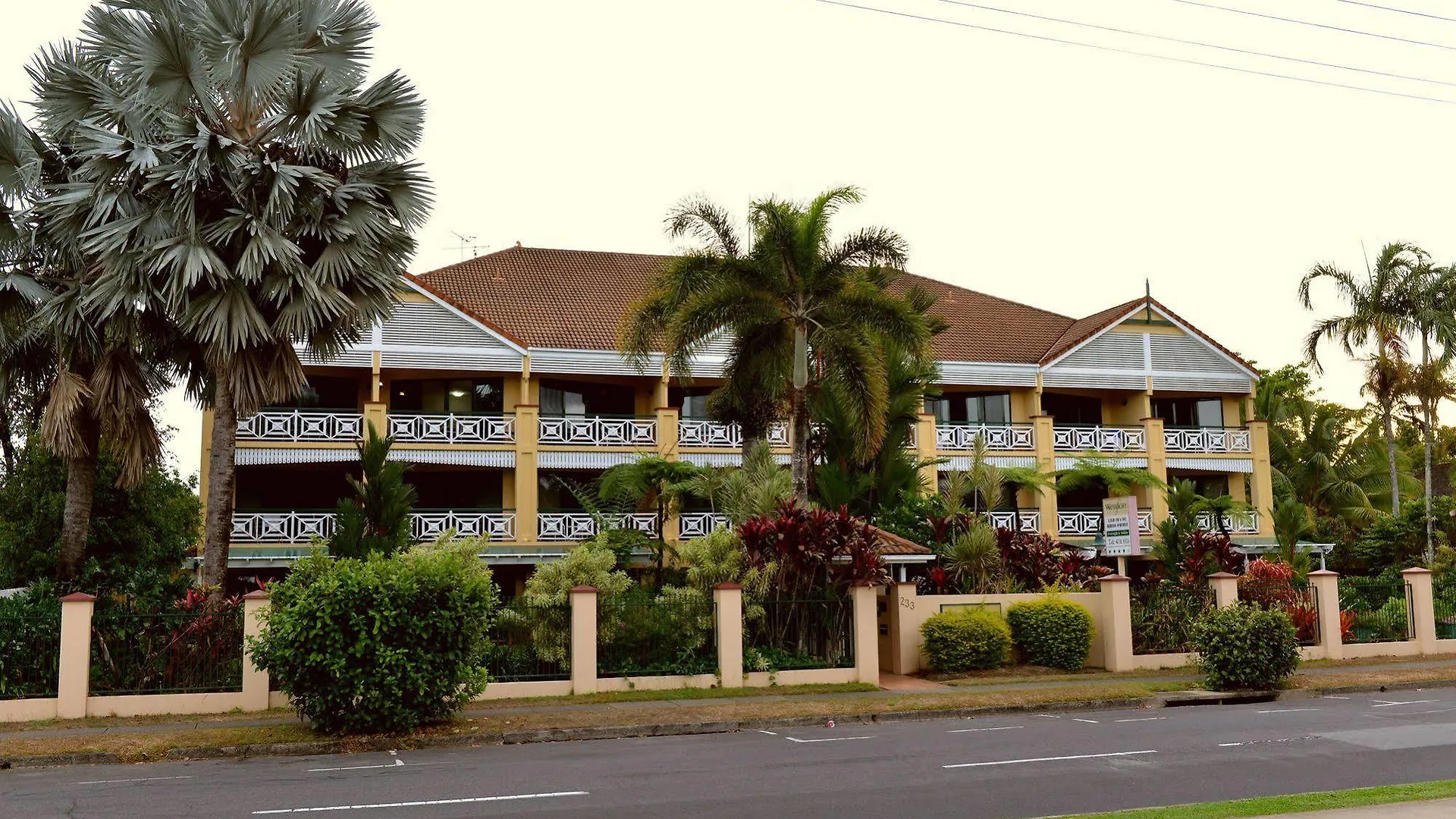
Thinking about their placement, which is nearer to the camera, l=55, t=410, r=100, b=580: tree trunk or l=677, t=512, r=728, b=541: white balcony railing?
l=55, t=410, r=100, b=580: tree trunk

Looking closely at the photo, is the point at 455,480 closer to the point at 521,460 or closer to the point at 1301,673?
the point at 521,460

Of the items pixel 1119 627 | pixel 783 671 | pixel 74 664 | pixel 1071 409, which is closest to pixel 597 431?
pixel 783 671

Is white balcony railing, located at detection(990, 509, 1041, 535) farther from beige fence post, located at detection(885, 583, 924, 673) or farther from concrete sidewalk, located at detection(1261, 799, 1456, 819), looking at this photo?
concrete sidewalk, located at detection(1261, 799, 1456, 819)

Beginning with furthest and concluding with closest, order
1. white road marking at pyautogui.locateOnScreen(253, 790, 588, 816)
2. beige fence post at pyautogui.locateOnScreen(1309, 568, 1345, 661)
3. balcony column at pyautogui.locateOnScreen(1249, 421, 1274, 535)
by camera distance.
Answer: balcony column at pyautogui.locateOnScreen(1249, 421, 1274, 535)
beige fence post at pyautogui.locateOnScreen(1309, 568, 1345, 661)
white road marking at pyautogui.locateOnScreen(253, 790, 588, 816)

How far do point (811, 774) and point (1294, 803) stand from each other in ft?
13.7

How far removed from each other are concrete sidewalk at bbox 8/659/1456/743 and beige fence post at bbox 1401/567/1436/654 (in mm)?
1175

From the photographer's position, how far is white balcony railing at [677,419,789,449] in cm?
3003

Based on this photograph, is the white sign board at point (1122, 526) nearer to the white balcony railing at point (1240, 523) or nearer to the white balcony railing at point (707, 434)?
the white balcony railing at point (707, 434)

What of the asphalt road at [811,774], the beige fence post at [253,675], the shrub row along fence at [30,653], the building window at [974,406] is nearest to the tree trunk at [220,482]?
the beige fence post at [253,675]

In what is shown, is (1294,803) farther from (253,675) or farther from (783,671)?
(253,675)

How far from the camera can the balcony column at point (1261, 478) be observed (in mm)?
33781

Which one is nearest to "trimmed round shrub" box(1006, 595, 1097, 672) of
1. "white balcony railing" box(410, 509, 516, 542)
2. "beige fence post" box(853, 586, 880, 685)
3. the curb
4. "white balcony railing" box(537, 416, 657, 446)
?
the curb

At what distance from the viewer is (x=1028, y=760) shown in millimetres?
12180

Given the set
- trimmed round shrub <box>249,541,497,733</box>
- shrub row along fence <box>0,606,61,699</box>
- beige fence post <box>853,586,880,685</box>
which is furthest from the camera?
beige fence post <box>853,586,880,685</box>
